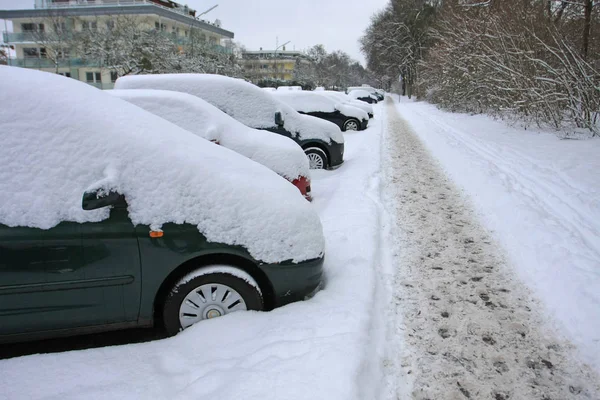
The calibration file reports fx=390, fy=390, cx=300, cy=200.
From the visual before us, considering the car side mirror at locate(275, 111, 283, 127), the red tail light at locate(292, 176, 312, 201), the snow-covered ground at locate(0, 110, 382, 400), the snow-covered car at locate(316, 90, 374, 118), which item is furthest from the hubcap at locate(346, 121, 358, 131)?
the snow-covered ground at locate(0, 110, 382, 400)

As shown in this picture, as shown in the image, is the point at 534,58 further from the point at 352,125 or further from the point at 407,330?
the point at 407,330

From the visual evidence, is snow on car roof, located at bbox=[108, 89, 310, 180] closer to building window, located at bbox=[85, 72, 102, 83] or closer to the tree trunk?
the tree trunk

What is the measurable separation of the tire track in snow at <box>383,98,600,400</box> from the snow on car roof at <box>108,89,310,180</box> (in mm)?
1822

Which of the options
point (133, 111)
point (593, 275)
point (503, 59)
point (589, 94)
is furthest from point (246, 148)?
point (503, 59)

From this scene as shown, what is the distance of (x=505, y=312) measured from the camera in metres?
3.31

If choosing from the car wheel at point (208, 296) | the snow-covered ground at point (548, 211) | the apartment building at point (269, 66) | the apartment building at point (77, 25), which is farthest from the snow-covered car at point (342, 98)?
the apartment building at point (269, 66)

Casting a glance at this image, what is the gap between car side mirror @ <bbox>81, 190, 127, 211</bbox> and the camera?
2.50 meters

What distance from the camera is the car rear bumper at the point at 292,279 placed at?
301cm

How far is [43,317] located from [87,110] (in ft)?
4.83

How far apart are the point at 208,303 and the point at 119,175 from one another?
1121mm

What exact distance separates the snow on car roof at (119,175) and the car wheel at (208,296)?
0.76ft

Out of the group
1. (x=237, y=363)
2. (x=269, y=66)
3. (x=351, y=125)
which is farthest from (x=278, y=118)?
(x=269, y=66)

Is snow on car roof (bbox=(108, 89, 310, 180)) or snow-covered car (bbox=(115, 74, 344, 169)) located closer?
snow on car roof (bbox=(108, 89, 310, 180))

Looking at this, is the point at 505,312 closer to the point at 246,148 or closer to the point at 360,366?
the point at 360,366
